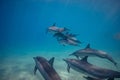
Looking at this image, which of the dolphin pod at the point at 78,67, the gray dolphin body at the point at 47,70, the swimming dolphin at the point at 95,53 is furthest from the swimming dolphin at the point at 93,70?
the swimming dolphin at the point at 95,53

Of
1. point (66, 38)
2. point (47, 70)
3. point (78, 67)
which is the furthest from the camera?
point (66, 38)

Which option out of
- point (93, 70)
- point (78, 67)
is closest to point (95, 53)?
point (78, 67)

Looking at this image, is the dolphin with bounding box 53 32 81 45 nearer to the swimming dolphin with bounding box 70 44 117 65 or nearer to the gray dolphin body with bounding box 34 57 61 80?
the swimming dolphin with bounding box 70 44 117 65

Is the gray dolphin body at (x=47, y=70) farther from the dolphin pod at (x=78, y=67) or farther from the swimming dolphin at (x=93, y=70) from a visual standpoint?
the swimming dolphin at (x=93, y=70)

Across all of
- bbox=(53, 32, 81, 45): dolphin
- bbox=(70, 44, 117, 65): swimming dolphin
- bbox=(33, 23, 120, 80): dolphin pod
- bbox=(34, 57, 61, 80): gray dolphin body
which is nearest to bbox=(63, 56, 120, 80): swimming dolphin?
bbox=(33, 23, 120, 80): dolphin pod

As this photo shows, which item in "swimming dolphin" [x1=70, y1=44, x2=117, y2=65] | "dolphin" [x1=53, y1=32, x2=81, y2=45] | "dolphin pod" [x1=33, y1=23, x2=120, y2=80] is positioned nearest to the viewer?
"dolphin pod" [x1=33, y1=23, x2=120, y2=80]

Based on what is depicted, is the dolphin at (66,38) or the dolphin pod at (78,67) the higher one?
the dolphin at (66,38)

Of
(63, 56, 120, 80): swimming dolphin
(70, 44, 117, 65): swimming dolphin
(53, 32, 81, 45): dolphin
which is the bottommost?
(63, 56, 120, 80): swimming dolphin

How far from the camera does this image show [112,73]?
597cm

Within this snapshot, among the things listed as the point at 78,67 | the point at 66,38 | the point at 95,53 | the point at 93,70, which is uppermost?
the point at 66,38

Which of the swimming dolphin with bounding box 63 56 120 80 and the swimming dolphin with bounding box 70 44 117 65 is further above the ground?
the swimming dolphin with bounding box 70 44 117 65

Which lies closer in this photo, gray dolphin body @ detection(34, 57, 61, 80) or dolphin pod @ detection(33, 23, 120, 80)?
gray dolphin body @ detection(34, 57, 61, 80)

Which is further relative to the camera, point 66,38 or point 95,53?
point 66,38

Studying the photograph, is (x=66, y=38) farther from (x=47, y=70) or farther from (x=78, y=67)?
(x=47, y=70)
